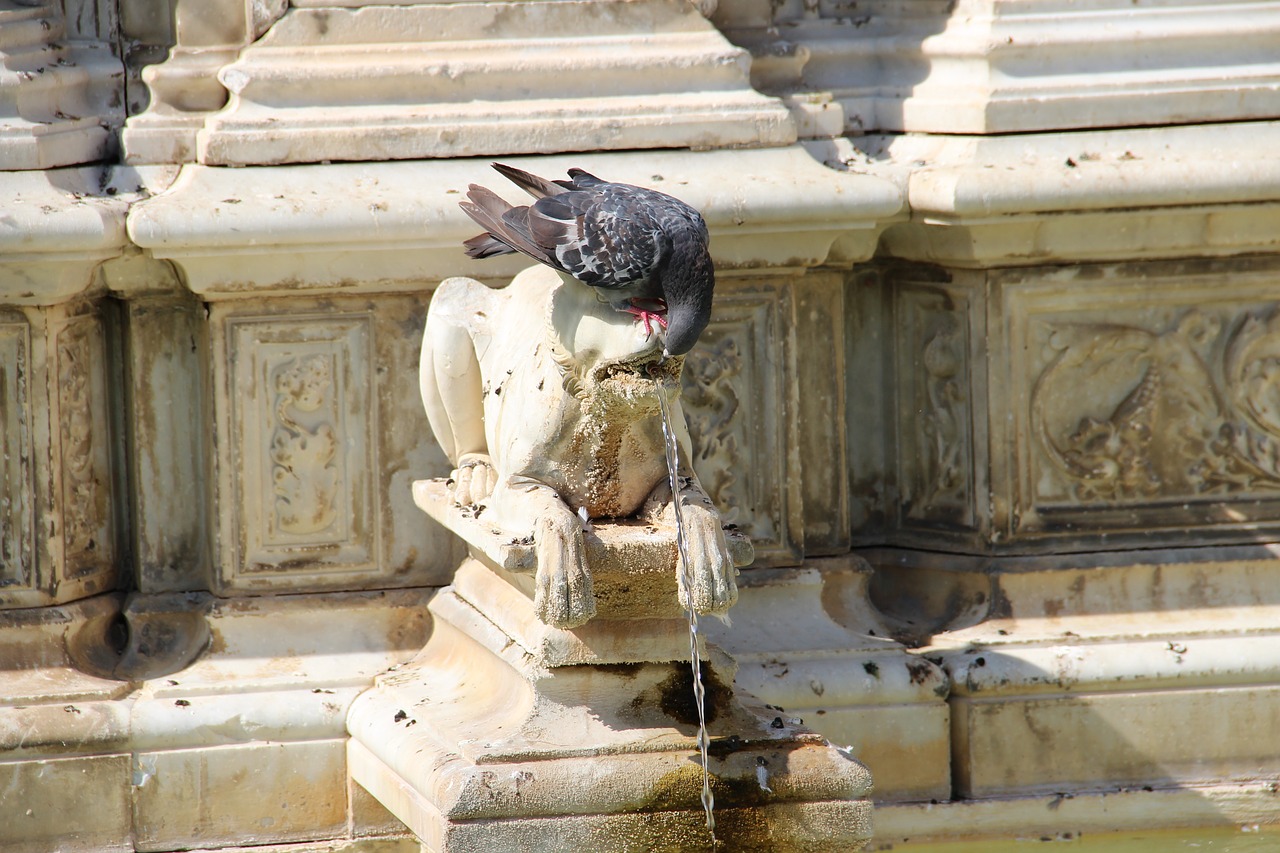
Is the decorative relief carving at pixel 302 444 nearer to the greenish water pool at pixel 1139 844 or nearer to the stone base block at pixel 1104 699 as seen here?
the stone base block at pixel 1104 699

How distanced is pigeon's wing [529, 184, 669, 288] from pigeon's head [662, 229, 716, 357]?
4cm

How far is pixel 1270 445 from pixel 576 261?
2335 mm

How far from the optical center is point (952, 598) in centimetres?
522

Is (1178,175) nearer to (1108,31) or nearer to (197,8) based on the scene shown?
(1108,31)

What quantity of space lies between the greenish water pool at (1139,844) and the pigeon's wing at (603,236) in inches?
77.1

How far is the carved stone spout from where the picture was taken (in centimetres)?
388

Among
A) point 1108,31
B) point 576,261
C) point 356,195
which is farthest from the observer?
point 1108,31

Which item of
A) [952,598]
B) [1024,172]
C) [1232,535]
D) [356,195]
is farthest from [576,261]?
[1232,535]

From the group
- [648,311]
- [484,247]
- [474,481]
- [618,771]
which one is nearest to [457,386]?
[474,481]

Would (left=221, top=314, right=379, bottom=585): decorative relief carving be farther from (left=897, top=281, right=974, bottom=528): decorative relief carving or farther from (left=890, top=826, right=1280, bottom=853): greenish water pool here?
(left=890, top=826, right=1280, bottom=853): greenish water pool

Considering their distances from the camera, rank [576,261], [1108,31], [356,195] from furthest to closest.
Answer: [1108,31] → [356,195] → [576,261]

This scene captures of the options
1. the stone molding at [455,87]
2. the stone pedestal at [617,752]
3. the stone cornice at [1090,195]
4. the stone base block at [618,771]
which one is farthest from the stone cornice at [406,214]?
the stone base block at [618,771]

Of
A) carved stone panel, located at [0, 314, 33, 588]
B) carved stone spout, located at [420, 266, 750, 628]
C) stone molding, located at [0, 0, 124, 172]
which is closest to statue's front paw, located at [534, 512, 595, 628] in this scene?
carved stone spout, located at [420, 266, 750, 628]

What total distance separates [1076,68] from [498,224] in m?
1.80
